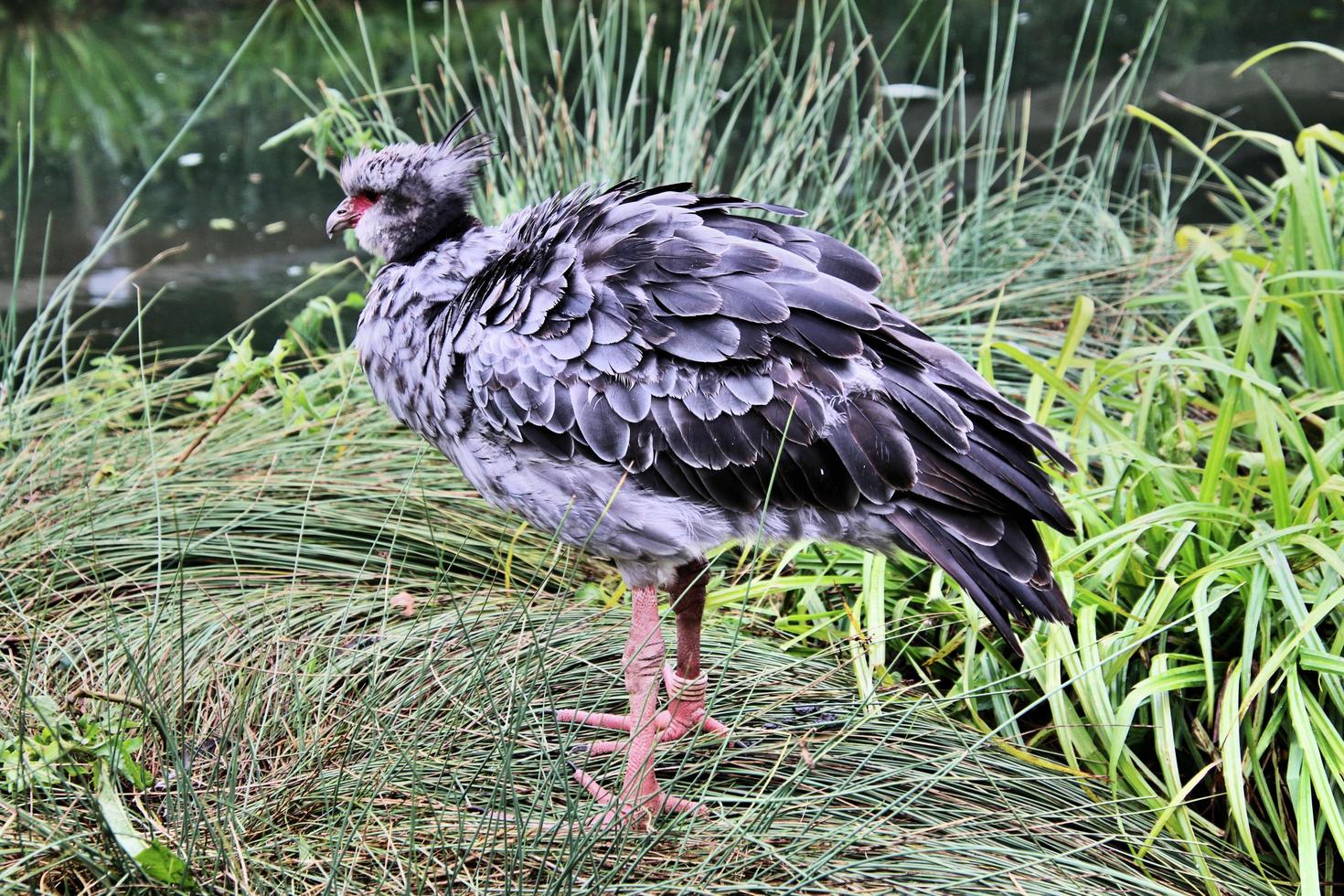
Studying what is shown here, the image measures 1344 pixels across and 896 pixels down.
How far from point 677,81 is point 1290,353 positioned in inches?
90.7

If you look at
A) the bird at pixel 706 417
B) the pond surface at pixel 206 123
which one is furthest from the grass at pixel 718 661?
the pond surface at pixel 206 123

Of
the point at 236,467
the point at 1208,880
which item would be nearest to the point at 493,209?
the point at 236,467

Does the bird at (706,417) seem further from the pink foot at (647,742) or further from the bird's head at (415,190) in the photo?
the bird's head at (415,190)

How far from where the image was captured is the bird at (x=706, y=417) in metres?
2.52

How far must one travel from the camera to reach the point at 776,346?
2.54 meters

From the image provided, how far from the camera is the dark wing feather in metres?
2.52

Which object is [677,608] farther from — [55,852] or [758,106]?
[758,106]

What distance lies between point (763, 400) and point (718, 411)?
0.09m

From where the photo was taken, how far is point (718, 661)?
310 centimetres

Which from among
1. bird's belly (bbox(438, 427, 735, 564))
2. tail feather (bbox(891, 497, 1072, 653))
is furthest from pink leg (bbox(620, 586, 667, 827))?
tail feather (bbox(891, 497, 1072, 653))

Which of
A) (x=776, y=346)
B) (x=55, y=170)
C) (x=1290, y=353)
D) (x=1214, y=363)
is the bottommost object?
(x=55, y=170)

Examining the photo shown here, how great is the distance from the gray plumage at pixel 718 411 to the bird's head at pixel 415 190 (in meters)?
0.34

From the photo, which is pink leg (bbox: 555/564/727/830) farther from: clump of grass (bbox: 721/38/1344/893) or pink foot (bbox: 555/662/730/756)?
clump of grass (bbox: 721/38/1344/893)

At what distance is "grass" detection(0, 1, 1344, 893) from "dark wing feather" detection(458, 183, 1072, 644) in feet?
1.07
